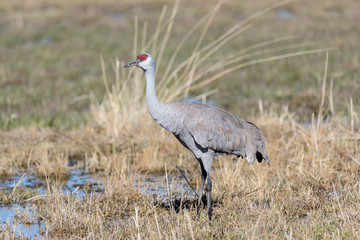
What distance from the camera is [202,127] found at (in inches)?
197

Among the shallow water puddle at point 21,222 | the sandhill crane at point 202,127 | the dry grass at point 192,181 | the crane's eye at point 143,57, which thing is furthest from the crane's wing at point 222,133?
the shallow water puddle at point 21,222

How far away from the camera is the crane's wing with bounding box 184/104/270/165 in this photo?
5.00 metres

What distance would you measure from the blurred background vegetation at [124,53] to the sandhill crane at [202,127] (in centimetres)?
311

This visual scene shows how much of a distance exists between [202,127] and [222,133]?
24 cm

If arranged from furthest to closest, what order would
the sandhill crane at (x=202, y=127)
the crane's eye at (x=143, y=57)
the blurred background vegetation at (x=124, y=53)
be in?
the blurred background vegetation at (x=124, y=53) < the crane's eye at (x=143, y=57) < the sandhill crane at (x=202, y=127)

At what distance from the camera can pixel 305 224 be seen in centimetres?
453

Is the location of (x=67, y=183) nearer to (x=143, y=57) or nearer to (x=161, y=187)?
(x=161, y=187)

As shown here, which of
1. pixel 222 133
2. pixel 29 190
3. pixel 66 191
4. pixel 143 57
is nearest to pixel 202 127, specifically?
pixel 222 133

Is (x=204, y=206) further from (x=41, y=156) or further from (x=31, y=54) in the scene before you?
(x=31, y=54)

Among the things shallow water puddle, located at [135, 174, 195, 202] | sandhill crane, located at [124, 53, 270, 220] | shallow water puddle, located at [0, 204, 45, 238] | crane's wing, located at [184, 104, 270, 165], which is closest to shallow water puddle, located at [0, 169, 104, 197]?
shallow water puddle, located at [135, 174, 195, 202]

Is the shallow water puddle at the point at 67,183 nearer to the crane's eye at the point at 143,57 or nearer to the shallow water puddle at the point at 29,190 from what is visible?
the shallow water puddle at the point at 29,190

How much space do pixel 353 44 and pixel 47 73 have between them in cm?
856

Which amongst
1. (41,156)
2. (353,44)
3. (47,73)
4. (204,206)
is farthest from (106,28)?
(204,206)

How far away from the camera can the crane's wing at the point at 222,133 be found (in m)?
5.00
